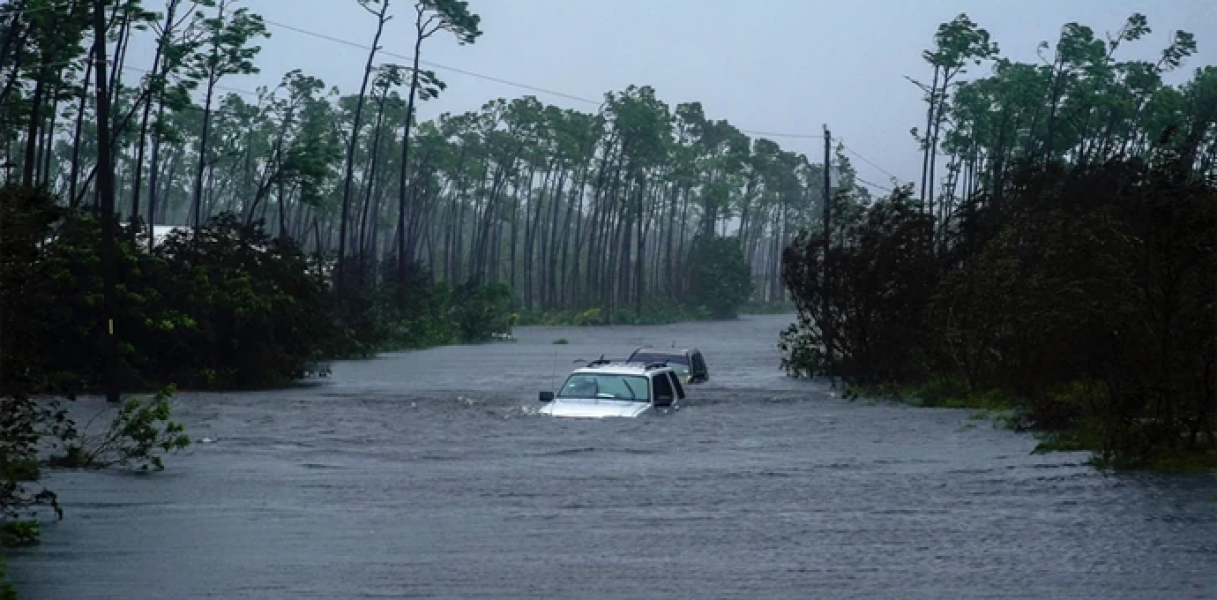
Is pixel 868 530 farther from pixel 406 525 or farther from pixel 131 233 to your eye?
pixel 131 233

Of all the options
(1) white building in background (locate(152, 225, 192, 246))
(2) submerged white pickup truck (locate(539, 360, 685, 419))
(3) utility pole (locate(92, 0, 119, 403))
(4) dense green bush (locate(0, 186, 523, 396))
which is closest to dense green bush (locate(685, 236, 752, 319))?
(1) white building in background (locate(152, 225, 192, 246))

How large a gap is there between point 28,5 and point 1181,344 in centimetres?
3546

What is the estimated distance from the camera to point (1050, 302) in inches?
976

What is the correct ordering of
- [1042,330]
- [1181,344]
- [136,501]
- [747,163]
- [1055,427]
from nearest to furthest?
[136,501] < [1181,344] < [1042,330] < [1055,427] < [747,163]

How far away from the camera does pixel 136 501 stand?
18.7 metres

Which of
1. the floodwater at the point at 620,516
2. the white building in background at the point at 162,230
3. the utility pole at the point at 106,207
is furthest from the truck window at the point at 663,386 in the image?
the white building in background at the point at 162,230

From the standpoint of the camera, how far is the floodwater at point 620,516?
512 inches

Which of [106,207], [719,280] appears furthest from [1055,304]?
[719,280]

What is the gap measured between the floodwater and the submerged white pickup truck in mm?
419

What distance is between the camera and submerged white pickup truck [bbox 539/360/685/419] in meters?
27.9

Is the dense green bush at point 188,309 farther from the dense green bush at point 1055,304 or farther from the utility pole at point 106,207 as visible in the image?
the dense green bush at point 1055,304

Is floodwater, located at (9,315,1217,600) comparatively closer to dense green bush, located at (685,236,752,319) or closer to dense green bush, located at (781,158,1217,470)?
dense green bush, located at (781,158,1217,470)

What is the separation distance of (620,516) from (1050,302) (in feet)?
31.4

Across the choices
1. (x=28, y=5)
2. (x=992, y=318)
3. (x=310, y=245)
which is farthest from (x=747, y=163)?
(x=992, y=318)
